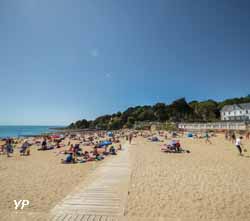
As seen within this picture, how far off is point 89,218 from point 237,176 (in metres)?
7.69

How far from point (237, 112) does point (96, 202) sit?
63.3 m

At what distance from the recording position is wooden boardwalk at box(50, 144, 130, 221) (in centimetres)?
452

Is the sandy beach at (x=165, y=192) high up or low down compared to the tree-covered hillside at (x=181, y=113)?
down

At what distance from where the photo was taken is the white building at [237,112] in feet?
170

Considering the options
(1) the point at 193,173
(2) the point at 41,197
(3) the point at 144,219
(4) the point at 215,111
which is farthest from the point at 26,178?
(4) the point at 215,111

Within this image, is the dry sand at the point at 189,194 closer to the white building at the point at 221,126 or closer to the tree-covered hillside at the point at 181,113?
the white building at the point at 221,126

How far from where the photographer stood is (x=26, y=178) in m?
8.68

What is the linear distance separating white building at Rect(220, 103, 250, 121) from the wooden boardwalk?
5437 centimetres

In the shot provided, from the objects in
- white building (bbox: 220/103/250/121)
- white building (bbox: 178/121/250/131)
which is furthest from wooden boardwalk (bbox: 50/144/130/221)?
white building (bbox: 220/103/250/121)

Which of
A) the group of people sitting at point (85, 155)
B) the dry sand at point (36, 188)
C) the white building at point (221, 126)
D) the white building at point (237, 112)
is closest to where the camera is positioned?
the dry sand at point (36, 188)

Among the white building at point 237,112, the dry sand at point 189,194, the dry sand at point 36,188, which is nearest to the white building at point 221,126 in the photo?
the white building at point 237,112

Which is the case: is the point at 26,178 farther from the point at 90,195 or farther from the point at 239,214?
the point at 239,214

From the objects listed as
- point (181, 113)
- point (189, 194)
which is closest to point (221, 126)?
point (181, 113)

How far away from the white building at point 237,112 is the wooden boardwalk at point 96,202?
54.4m
